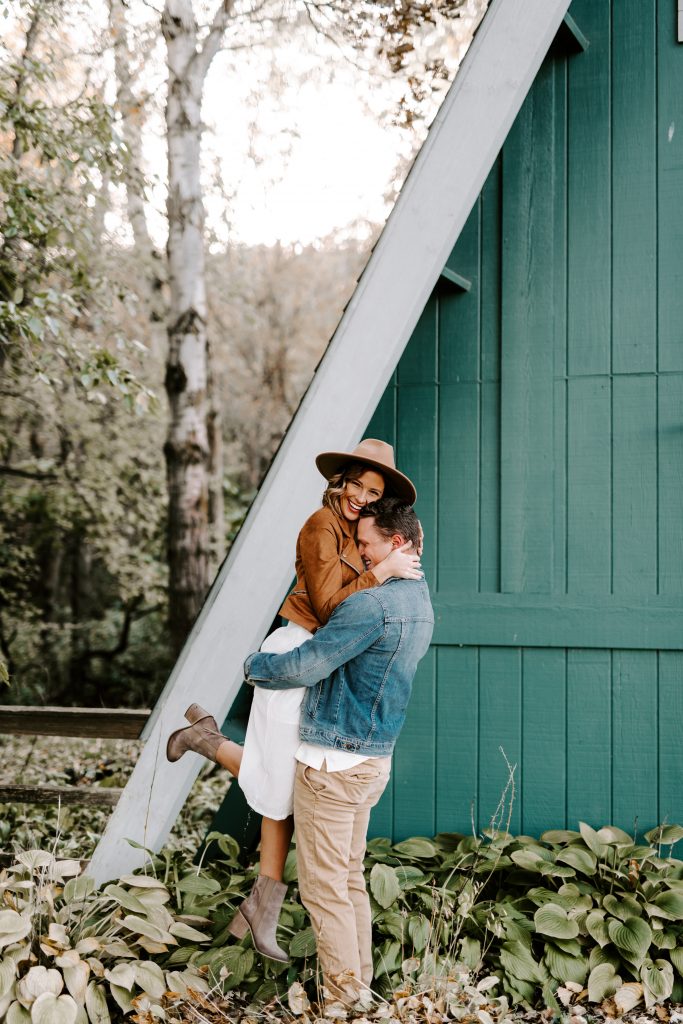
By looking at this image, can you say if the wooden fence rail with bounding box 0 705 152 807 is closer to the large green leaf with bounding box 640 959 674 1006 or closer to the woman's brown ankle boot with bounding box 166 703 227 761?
the woman's brown ankle boot with bounding box 166 703 227 761

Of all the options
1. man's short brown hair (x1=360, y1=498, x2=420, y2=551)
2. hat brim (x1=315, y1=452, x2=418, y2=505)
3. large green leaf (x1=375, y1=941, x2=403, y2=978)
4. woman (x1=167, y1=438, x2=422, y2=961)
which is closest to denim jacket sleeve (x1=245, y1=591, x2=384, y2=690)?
woman (x1=167, y1=438, x2=422, y2=961)

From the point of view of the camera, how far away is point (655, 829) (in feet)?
11.7

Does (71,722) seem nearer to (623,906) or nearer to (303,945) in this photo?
(303,945)

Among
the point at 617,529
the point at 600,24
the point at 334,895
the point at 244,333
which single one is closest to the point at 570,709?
the point at 617,529

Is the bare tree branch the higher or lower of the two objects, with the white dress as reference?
higher

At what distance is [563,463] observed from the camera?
379 centimetres

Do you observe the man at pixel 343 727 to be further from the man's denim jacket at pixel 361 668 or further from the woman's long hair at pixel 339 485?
the woman's long hair at pixel 339 485

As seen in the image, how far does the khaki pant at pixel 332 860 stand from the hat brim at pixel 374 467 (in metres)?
0.82

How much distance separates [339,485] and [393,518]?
0.20 meters

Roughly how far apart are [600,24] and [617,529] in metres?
2.23

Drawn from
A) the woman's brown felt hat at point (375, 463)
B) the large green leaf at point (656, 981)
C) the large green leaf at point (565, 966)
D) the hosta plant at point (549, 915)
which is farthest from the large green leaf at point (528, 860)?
the woman's brown felt hat at point (375, 463)

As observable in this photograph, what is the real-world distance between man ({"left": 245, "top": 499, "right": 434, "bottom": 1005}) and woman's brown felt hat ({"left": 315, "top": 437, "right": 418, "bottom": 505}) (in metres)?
0.31

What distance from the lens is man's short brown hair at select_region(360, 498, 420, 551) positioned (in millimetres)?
2588

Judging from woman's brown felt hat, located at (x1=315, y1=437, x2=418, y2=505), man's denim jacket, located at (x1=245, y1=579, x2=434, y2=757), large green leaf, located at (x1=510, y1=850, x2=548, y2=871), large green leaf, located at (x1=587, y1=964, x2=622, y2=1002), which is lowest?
large green leaf, located at (x1=587, y1=964, x2=622, y2=1002)
